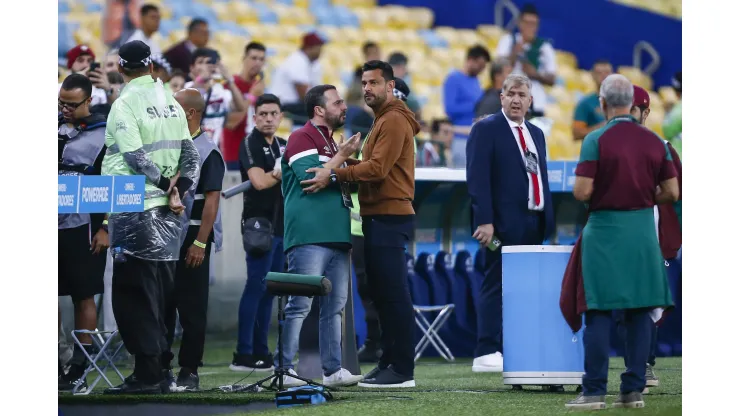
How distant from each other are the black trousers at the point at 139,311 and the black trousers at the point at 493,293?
2036mm

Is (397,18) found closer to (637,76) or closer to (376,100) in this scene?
(637,76)

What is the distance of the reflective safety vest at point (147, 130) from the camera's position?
6.12 meters

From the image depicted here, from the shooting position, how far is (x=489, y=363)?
25.0 feet

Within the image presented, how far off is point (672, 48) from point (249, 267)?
869 centimetres

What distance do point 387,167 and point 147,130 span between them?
115 cm

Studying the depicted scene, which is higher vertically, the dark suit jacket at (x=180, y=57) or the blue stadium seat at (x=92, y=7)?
the blue stadium seat at (x=92, y=7)

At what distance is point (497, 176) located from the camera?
732 centimetres

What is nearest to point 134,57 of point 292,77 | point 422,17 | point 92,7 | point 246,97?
point 246,97

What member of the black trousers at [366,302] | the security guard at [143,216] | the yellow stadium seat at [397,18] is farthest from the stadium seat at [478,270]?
the yellow stadium seat at [397,18]

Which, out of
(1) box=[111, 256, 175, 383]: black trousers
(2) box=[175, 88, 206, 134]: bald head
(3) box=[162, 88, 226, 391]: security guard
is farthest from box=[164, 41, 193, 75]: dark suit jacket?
(1) box=[111, 256, 175, 383]: black trousers

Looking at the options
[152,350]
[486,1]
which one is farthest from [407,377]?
[486,1]

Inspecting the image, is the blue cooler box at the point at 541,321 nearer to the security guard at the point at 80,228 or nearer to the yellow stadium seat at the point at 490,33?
the security guard at the point at 80,228
